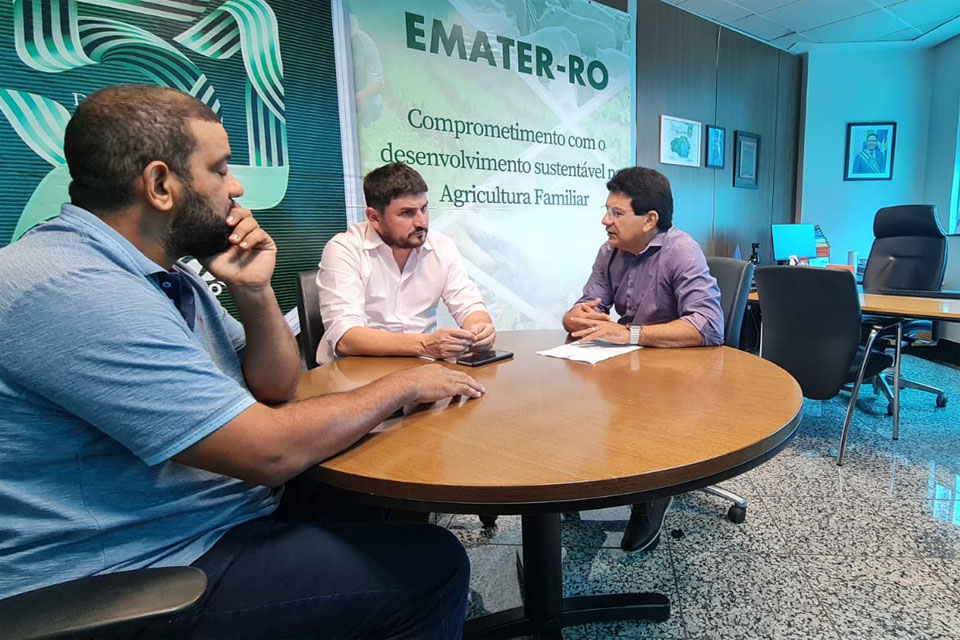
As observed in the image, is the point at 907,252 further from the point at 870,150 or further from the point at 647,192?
the point at 647,192

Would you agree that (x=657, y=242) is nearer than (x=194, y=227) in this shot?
No

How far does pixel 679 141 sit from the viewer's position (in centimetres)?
431

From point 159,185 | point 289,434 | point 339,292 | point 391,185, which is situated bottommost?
point 289,434

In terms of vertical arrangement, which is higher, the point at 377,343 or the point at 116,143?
the point at 116,143

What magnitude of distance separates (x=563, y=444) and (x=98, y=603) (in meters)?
0.65

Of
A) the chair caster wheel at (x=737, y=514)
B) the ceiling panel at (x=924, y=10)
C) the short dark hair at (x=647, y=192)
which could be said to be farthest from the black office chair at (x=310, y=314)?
the ceiling panel at (x=924, y=10)

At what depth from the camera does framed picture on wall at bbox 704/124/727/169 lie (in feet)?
14.9

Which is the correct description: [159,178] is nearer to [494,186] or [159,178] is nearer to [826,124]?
[494,186]

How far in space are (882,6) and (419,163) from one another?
4.28m

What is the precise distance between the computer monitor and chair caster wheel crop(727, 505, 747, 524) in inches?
130

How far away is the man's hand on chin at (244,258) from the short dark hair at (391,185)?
88cm

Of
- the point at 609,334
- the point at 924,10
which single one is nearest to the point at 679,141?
the point at 924,10

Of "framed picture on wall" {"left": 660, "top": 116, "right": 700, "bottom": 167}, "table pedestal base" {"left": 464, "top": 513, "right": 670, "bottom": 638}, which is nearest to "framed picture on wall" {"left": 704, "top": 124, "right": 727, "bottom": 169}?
"framed picture on wall" {"left": 660, "top": 116, "right": 700, "bottom": 167}

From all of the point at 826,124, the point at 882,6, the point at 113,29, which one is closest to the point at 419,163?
the point at 113,29
